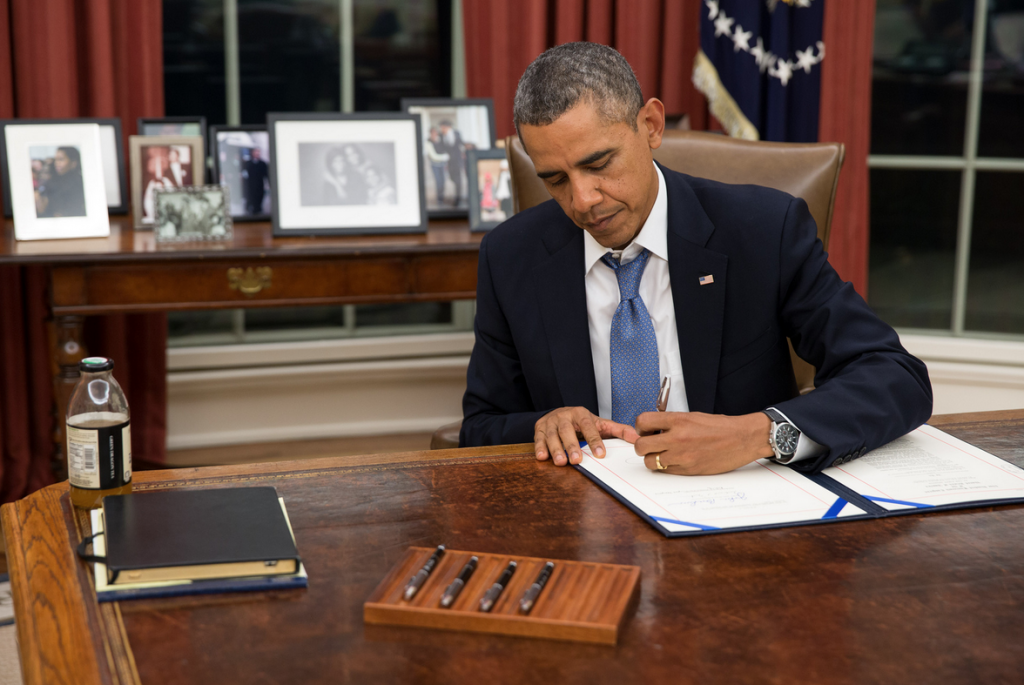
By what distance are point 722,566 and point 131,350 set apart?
2.69 meters

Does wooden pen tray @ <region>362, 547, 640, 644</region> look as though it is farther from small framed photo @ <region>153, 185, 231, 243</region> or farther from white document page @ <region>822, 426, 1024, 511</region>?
small framed photo @ <region>153, 185, 231, 243</region>

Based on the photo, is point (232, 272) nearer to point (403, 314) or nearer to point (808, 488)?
point (403, 314)

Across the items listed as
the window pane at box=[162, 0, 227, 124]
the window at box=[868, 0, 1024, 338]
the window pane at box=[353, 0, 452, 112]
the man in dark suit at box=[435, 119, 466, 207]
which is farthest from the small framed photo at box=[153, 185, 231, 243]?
the window at box=[868, 0, 1024, 338]

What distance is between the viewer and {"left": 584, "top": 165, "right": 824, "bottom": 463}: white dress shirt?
1.79 metres

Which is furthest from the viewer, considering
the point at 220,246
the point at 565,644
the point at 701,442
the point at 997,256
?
the point at 997,256

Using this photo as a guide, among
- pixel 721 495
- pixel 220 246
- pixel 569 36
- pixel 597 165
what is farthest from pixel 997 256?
pixel 721 495

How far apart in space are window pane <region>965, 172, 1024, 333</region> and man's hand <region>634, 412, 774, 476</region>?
263cm

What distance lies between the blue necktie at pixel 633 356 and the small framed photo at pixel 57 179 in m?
1.64

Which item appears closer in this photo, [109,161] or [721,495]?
[721,495]

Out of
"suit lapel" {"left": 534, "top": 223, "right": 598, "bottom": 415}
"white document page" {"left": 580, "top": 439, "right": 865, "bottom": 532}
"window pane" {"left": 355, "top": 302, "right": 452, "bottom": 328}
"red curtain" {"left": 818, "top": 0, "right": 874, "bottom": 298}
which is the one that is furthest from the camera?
"window pane" {"left": 355, "top": 302, "right": 452, "bottom": 328}

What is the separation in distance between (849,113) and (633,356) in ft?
6.73

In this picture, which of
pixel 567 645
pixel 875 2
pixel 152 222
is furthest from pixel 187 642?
pixel 875 2

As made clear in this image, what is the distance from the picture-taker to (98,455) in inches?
48.9

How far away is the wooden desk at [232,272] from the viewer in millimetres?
2555
